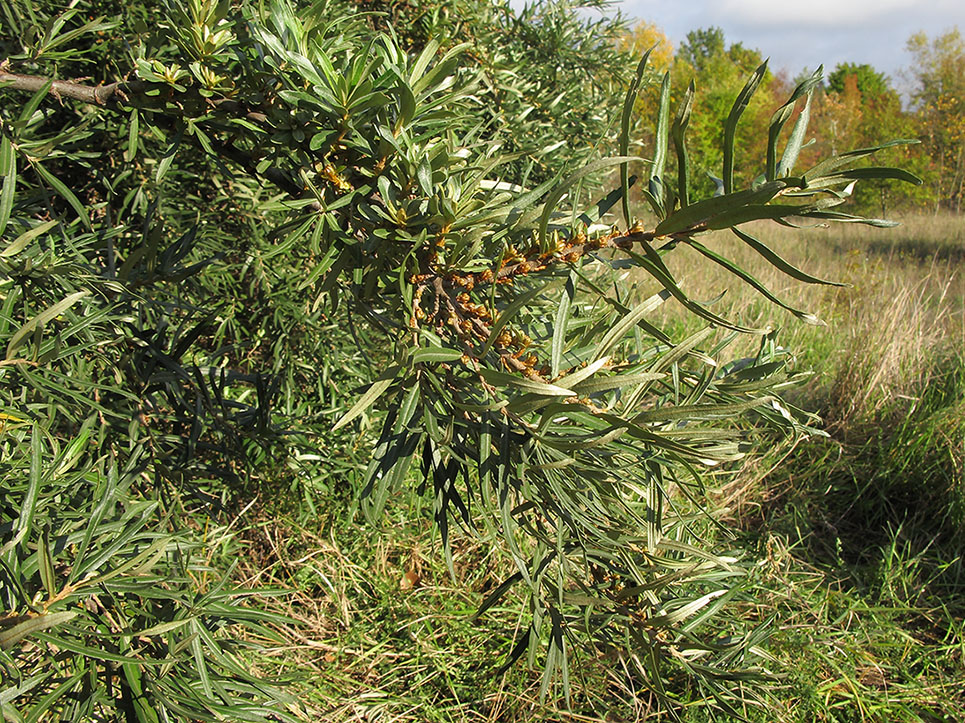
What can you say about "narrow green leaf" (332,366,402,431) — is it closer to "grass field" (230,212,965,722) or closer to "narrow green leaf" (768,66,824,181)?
"narrow green leaf" (768,66,824,181)

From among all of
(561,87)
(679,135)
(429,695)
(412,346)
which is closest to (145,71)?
(412,346)

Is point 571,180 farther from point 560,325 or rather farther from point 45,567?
point 45,567

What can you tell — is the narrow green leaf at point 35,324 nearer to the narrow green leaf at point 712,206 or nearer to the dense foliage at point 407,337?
the dense foliage at point 407,337

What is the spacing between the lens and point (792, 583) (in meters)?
1.85

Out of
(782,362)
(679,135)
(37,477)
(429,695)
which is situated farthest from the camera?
(429,695)

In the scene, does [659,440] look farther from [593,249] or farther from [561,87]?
[561,87]

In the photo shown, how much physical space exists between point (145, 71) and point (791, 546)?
213 cm

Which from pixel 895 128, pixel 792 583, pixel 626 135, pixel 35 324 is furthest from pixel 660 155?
pixel 895 128

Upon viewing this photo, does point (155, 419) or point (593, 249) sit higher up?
point (593, 249)

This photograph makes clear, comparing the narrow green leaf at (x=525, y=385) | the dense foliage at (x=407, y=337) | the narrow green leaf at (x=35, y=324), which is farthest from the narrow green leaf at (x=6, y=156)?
the narrow green leaf at (x=525, y=385)

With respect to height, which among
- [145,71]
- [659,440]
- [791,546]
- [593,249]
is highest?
[145,71]

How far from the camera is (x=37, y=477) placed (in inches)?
20.5

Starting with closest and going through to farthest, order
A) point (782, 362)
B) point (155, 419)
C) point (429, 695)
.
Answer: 1. point (782, 362)
2. point (155, 419)
3. point (429, 695)

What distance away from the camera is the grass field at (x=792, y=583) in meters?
1.60
